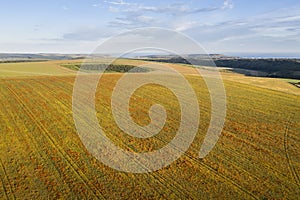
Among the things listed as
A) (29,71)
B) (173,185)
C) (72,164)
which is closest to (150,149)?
(173,185)

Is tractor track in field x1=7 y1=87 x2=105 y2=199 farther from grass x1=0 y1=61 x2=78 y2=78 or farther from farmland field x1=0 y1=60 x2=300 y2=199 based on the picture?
grass x1=0 y1=61 x2=78 y2=78

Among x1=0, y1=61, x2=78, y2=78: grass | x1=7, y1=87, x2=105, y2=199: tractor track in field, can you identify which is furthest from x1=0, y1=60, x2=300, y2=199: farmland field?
x1=0, y1=61, x2=78, y2=78: grass

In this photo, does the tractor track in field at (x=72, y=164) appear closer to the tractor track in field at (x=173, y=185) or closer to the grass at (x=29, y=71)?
→ the tractor track in field at (x=173, y=185)

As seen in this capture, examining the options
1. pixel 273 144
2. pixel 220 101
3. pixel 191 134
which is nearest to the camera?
pixel 273 144

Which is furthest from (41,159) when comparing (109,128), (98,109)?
(98,109)

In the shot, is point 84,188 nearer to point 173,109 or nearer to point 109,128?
point 109,128

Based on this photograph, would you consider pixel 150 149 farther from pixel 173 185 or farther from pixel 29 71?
pixel 29 71

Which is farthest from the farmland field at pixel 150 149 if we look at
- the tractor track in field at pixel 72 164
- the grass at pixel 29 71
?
the grass at pixel 29 71

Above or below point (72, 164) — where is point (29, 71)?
below

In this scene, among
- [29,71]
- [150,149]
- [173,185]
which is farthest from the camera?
[29,71]
